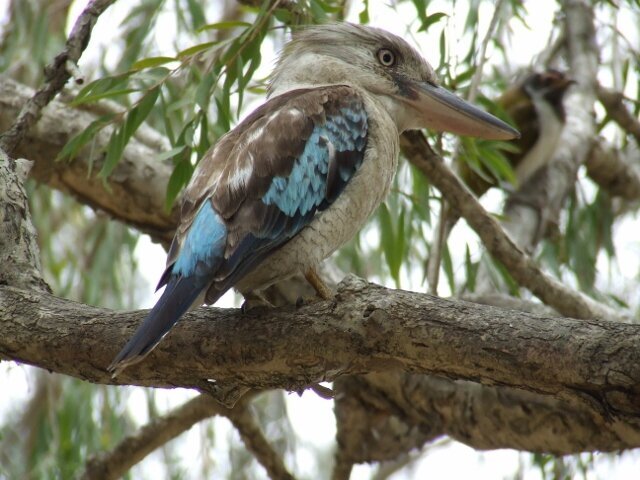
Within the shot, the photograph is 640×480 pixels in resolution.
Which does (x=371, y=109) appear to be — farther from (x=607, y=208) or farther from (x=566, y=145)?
(x=607, y=208)

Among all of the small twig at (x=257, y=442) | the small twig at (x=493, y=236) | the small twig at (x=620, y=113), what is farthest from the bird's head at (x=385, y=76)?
the small twig at (x=620, y=113)

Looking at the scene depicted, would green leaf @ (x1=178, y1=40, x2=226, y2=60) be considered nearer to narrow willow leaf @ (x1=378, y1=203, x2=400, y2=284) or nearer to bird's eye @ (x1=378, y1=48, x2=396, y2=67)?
bird's eye @ (x1=378, y1=48, x2=396, y2=67)

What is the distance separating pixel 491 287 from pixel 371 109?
1.49 meters

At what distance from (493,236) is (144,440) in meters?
1.53

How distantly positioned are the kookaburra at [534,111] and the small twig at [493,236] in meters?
1.29

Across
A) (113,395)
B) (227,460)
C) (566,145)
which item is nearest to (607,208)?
(566,145)

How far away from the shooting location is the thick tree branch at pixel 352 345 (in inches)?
77.2

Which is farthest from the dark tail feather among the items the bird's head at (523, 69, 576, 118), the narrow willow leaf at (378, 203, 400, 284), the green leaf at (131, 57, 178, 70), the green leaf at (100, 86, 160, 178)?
the bird's head at (523, 69, 576, 118)

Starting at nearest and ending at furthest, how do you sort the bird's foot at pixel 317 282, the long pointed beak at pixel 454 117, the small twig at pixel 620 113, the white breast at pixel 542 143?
the bird's foot at pixel 317 282
the long pointed beak at pixel 454 117
the white breast at pixel 542 143
the small twig at pixel 620 113

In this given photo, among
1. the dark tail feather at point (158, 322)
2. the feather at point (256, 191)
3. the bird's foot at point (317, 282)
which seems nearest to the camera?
the dark tail feather at point (158, 322)

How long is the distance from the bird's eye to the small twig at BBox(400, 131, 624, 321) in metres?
0.27

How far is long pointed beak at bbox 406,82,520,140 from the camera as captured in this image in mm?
3197

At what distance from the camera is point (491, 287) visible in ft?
13.9

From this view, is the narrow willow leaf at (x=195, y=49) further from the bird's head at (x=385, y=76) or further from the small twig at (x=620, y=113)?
the small twig at (x=620, y=113)
